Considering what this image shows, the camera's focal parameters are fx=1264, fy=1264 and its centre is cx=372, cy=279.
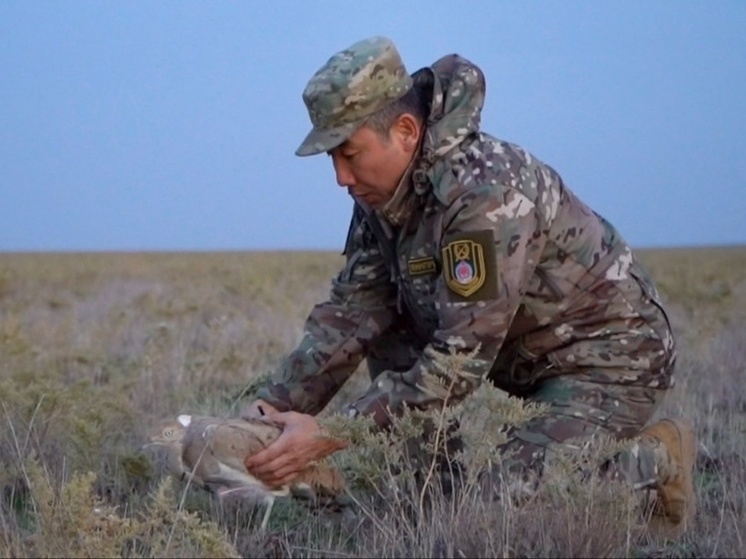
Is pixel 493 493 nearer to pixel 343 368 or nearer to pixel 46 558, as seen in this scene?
pixel 343 368

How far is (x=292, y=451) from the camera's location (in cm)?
434

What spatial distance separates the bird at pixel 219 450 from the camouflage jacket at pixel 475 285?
1.38 feet

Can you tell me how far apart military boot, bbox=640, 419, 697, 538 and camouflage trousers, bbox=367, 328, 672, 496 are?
0.02m

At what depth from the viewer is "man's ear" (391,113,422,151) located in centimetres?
458

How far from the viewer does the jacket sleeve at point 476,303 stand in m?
4.34

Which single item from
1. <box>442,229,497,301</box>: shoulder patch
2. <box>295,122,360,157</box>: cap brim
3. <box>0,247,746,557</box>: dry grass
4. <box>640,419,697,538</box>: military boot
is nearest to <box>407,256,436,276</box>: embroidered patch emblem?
<box>442,229,497,301</box>: shoulder patch

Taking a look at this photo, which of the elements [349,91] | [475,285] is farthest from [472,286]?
[349,91]

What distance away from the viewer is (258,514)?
4523mm

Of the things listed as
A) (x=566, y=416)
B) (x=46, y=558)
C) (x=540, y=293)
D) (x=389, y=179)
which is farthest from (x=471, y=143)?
(x=46, y=558)

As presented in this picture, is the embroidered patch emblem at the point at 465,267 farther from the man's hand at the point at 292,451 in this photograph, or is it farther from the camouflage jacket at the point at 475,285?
the man's hand at the point at 292,451

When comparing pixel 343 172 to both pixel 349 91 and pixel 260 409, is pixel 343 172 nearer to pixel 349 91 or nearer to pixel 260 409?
pixel 349 91

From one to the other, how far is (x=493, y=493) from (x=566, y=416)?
1.73 ft

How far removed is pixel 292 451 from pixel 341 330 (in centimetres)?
105

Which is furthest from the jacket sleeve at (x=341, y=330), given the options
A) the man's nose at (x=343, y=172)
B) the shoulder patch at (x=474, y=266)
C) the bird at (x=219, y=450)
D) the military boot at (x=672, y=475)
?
the military boot at (x=672, y=475)
